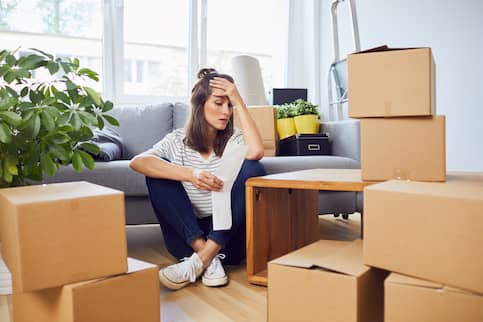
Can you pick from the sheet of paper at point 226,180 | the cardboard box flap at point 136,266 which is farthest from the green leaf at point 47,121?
the sheet of paper at point 226,180

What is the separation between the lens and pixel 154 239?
2346 mm

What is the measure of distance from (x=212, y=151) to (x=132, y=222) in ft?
1.81

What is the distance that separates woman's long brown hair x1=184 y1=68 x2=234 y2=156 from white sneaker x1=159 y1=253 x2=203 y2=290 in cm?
45

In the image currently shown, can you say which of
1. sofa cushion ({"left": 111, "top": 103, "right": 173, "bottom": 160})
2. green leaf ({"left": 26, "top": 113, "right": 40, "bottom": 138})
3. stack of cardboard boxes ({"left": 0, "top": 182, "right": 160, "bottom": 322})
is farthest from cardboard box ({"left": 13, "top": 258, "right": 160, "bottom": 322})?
sofa cushion ({"left": 111, "top": 103, "right": 173, "bottom": 160})

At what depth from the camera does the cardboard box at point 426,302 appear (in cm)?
89

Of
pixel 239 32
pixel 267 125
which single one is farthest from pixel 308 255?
pixel 239 32

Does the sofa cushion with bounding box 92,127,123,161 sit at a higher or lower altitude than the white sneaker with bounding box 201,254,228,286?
higher

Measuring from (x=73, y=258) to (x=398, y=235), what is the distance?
737 mm

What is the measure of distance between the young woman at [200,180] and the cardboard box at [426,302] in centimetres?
69

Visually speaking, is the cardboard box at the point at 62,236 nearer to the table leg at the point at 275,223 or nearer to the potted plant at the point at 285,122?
the table leg at the point at 275,223

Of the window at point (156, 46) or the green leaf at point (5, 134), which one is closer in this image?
the green leaf at point (5, 134)

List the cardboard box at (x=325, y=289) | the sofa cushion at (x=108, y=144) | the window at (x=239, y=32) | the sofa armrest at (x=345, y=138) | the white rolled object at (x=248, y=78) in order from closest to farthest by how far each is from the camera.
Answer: the cardboard box at (x=325, y=289) → the sofa cushion at (x=108, y=144) → the sofa armrest at (x=345, y=138) → the white rolled object at (x=248, y=78) → the window at (x=239, y=32)

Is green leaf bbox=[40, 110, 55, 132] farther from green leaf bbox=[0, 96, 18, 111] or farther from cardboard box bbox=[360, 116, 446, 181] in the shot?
cardboard box bbox=[360, 116, 446, 181]

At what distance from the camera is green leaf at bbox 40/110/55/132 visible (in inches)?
48.2
